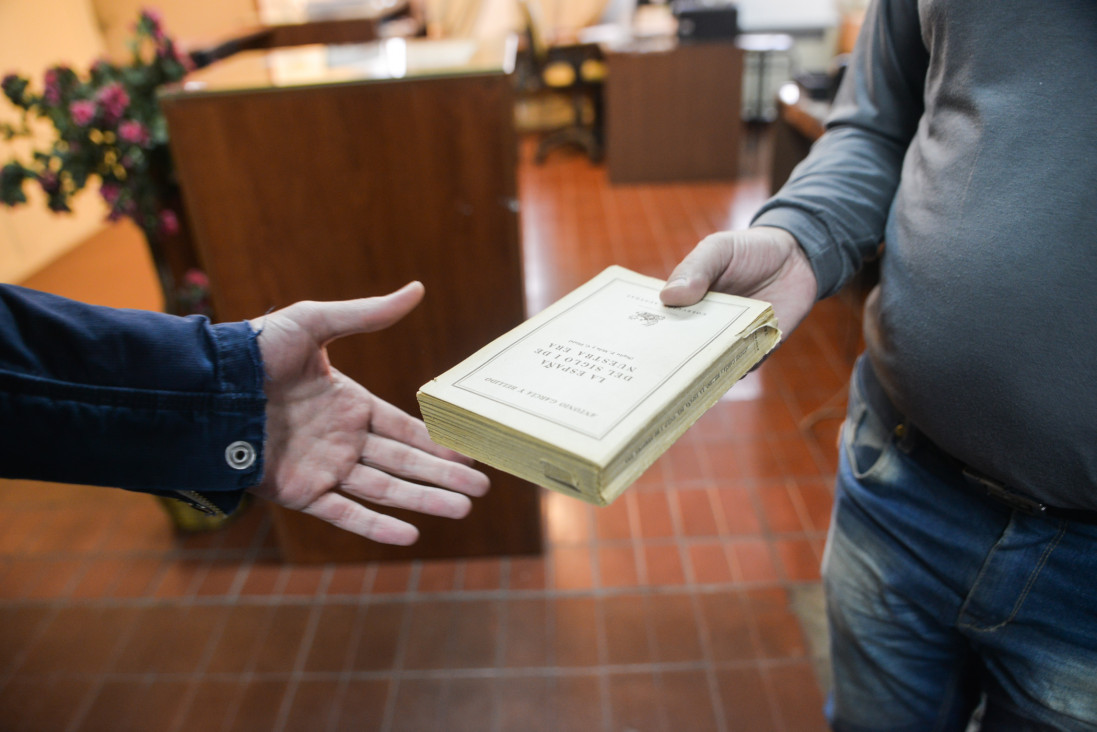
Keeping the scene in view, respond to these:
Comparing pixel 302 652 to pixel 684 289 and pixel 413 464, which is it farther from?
pixel 684 289

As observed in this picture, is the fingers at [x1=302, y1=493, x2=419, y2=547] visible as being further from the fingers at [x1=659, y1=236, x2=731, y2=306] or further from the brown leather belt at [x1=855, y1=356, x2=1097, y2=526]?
the brown leather belt at [x1=855, y1=356, x2=1097, y2=526]

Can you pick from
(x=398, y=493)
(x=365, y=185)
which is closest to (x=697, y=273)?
(x=398, y=493)

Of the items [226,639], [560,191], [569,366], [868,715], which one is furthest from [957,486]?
[560,191]

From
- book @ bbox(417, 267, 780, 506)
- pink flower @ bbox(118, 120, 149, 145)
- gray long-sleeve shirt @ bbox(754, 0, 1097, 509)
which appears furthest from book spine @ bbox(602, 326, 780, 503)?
pink flower @ bbox(118, 120, 149, 145)

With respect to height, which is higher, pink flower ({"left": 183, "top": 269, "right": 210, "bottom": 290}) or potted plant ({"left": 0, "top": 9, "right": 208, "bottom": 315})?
potted plant ({"left": 0, "top": 9, "right": 208, "bottom": 315})

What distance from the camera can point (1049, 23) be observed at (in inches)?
26.7

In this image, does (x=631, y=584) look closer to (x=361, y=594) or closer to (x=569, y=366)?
(x=361, y=594)

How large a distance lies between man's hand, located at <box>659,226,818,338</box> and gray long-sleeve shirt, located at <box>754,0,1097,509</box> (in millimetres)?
99

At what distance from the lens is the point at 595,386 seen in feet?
2.18

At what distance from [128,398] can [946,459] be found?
88cm

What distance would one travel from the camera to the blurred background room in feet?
4.95

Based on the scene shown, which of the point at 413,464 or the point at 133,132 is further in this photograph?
the point at 133,132

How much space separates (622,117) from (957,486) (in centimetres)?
486

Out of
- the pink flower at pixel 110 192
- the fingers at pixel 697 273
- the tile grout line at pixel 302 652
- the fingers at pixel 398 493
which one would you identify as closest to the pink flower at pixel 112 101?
the pink flower at pixel 110 192
